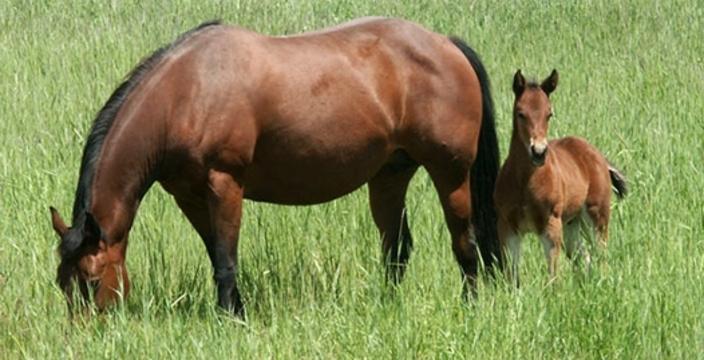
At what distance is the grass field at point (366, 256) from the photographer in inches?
211

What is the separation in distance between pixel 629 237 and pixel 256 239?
204 centimetres

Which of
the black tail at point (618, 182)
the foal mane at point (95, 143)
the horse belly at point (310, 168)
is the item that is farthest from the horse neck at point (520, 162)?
the foal mane at point (95, 143)

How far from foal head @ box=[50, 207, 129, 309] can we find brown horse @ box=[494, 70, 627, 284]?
77.9 inches

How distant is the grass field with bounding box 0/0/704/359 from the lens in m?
5.36

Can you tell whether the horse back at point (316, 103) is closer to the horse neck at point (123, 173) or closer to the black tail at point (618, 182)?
the horse neck at point (123, 173)

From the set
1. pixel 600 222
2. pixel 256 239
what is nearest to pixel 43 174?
pixel 256 239

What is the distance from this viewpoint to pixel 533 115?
666 cm

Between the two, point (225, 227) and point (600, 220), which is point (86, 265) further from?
point (600, 220)

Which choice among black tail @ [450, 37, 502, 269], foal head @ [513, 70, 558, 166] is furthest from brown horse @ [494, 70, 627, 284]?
black tail @ [450, 37, 502, 269]

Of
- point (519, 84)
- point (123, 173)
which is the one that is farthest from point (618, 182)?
point (123, 173)

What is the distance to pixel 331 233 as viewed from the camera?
24.3 feet

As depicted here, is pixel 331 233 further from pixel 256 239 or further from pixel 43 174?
pixel 43 174

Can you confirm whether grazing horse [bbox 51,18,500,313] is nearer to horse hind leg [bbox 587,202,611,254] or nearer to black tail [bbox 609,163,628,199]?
horse hind leg [bbox 587,202,611,254]

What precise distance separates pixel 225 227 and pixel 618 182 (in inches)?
100
